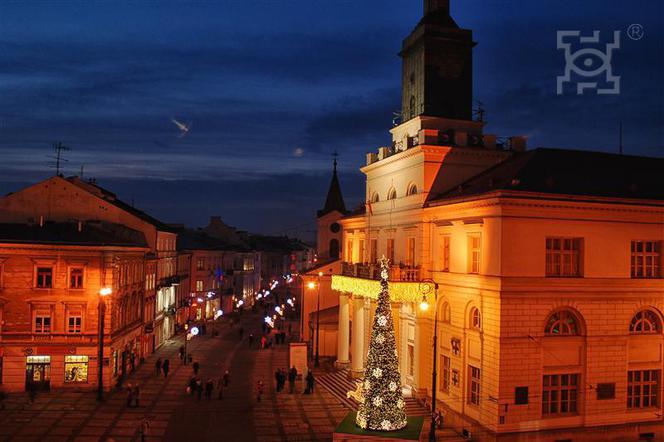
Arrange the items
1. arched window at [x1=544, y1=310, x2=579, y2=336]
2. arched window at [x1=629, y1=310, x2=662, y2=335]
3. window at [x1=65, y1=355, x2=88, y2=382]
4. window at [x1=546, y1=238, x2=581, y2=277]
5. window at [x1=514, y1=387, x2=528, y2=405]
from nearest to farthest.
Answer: window at [x1=514, y1=387, x2=528, y2=405] → arched window at [x1=544, y1=310, x2=579, y2=336] → window at [x1=546, y1=238, x2=581, y2=277] → arched window at [x1=629, y1=310, x2=662, y2=335] → window at [x1=65, y1=355, x2=88, y2=382]

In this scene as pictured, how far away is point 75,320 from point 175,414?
974 cm

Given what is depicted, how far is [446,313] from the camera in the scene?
111 ft

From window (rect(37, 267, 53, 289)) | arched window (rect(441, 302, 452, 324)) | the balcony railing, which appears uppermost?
the balcony railing

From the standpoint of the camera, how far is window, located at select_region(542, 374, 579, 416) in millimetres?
29062

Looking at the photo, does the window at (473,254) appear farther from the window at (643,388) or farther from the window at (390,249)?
the window at (390,249)

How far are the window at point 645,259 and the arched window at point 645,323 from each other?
1.81 m

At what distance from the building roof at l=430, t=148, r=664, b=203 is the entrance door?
24890 mm

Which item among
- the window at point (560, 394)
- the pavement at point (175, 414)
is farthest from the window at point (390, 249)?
the window at point (560, 394)

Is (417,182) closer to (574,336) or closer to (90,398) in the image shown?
(574,336)

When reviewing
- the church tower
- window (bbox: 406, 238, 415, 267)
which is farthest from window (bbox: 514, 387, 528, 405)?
the church tower

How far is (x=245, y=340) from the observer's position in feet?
210

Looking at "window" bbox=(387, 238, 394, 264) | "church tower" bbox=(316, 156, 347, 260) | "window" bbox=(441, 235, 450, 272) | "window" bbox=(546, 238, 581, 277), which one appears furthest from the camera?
"church tower" bbox=(316, 156, 347, 260)

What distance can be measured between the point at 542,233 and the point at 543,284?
89.7 inches

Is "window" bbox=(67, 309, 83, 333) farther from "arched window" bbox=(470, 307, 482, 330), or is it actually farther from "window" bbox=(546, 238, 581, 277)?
"window" bbox=(546, 238, 581, 277)
